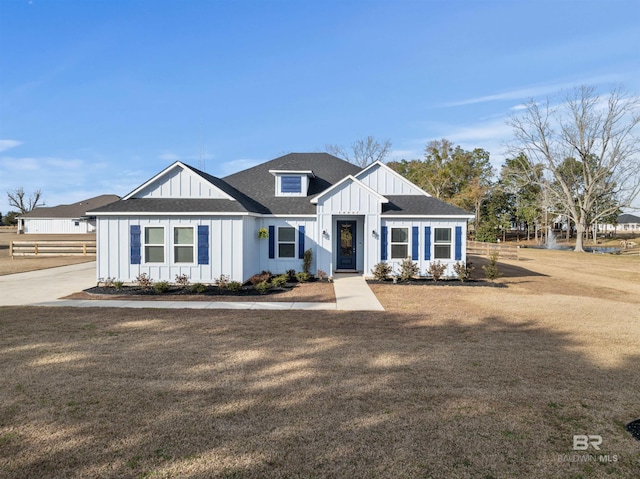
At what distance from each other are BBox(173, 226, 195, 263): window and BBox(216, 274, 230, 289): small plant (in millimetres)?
1385

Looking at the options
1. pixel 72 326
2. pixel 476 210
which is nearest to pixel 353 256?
pixel 72 326

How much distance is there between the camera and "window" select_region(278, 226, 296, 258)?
53.4ft

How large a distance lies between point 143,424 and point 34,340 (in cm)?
445

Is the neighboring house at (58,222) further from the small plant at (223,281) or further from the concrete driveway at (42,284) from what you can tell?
the small plant at (223,281)

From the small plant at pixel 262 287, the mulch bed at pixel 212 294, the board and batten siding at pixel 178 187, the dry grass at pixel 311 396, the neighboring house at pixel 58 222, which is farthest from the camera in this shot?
the neighboring house at pixel 58 222

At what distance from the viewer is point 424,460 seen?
3.50 metres

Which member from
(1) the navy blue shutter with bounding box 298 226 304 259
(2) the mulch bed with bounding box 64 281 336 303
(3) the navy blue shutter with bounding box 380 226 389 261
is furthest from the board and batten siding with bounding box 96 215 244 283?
(3) the navy blue shutter with bounding box 380 226 389 261

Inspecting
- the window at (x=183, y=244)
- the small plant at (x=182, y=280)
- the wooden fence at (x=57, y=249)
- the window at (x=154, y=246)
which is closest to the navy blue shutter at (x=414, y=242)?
the window at (x=183, y=244)

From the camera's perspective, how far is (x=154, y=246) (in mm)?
13914

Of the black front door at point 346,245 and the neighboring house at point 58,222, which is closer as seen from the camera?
the black front door at point 346,245

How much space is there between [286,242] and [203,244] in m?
3.78

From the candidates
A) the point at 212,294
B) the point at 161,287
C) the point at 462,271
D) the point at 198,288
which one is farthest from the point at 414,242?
the point at 161,287

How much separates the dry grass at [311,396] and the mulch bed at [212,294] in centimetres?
277

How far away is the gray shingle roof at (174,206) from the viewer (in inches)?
536
